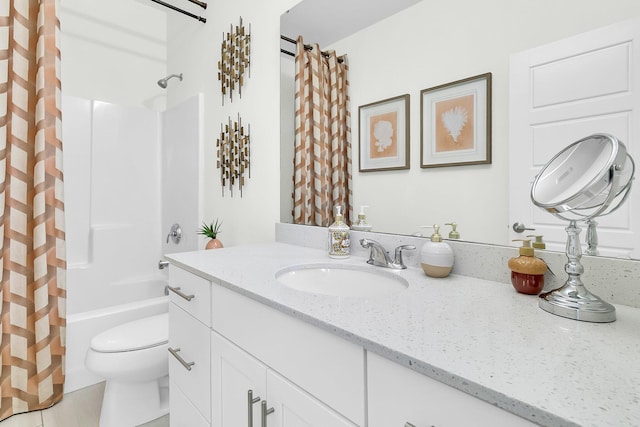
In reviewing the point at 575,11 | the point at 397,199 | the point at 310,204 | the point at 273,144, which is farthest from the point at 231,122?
the point at 575,11

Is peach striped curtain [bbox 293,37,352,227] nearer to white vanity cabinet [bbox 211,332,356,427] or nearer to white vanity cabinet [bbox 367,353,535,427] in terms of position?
white vanity cabinet [bbox 211,332,356,427]

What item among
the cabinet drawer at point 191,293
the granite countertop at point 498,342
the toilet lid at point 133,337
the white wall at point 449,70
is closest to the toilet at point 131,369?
the toilet lid at point 133,337

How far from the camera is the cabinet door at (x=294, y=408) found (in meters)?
0.60

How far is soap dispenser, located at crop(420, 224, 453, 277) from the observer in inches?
35.2

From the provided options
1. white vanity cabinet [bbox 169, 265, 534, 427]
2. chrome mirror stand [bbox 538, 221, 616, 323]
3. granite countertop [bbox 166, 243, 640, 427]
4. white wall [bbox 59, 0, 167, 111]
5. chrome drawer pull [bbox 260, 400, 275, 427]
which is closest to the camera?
granite countertop [bbox 166, 243, 640, 427]

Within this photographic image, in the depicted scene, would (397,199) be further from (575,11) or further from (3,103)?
(3,103)

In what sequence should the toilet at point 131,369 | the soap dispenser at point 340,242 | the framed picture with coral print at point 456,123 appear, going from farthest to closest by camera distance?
the toilet at point 131,369 → the soap dispenser at point 340,242 → the framed picture with coral print at point 456,123

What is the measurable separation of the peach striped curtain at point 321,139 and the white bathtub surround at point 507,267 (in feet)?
0.76

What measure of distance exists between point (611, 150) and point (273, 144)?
4.34ft

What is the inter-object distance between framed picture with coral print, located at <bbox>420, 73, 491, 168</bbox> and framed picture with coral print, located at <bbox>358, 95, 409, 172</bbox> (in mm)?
67

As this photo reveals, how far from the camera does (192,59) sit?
2.38 metres

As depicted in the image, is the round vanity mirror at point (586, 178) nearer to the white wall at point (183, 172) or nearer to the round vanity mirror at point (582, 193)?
the round vanity mirror at point (582, 193)

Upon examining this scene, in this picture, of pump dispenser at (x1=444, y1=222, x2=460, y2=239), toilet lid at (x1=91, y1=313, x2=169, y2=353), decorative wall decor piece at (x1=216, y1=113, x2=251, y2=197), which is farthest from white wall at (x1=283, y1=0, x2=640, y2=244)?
toilet lid at (x1=91, y1=313, x2=169, y2=353)

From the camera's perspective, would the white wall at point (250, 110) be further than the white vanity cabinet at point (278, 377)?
Yes
